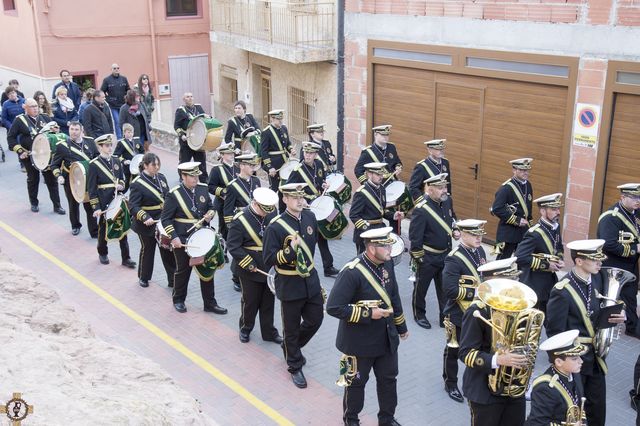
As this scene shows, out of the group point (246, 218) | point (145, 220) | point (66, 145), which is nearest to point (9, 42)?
point (66, 145)

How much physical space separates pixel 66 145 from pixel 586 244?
9566 mm

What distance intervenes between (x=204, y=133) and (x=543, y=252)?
324 inches

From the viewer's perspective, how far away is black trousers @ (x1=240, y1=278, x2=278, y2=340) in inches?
358

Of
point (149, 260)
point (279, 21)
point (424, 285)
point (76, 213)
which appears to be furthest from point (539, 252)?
point (279, 21)

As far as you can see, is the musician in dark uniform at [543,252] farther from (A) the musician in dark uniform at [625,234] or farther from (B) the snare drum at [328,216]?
(B) the snare drum at [328,216]

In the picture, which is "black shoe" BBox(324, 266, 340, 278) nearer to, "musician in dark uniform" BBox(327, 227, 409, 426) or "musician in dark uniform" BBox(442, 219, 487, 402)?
"musician in dark uniform" BBox(442, 219, 487, 402)

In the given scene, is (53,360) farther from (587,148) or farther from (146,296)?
(587,148)

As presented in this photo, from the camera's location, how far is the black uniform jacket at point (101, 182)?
11.7m

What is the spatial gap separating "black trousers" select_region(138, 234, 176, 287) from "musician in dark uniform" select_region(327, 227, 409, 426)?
450 cm

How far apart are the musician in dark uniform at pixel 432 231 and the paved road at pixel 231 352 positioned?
0.90 m

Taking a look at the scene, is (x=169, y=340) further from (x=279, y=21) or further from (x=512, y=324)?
(x=279, y=21)

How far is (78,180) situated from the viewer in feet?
40.5

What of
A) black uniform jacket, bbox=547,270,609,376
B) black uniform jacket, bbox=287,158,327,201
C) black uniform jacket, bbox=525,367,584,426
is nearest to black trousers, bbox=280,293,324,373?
black uniform jacket, bbox=547,270,609,376

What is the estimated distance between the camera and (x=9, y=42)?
2555 centimetres
